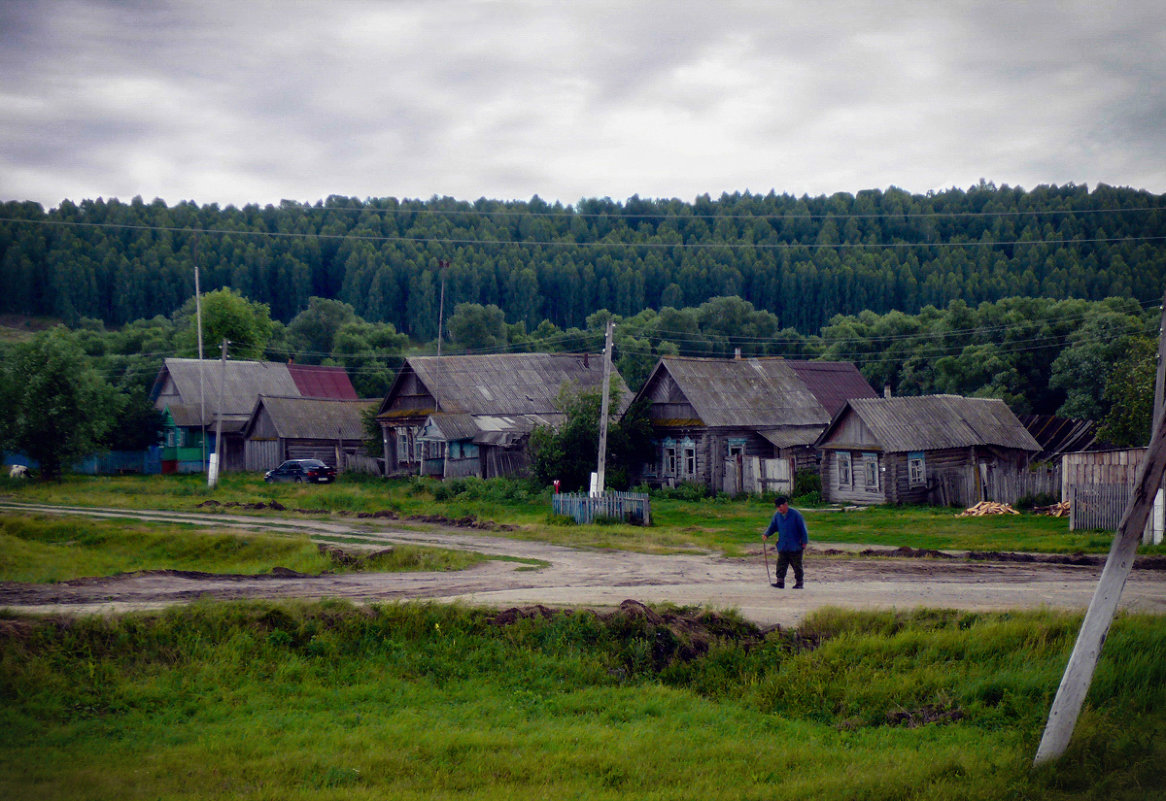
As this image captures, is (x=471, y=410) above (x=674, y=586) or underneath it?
above

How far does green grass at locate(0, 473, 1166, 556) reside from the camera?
25.9 m

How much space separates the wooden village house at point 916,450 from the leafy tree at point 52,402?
3626 centimetres

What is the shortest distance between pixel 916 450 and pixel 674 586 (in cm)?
2196

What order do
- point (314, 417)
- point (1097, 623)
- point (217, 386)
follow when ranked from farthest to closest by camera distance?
point (217, 386) < point (314, 417) < point (1097, 623)

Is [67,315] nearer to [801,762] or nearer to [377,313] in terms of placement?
[377,313]

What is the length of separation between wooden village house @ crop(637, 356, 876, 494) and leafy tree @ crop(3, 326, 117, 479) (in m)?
28.3

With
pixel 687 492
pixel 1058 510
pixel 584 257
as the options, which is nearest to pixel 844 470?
pixel 687 492

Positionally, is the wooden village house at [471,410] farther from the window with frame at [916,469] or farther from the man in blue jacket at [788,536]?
the man in blue jacket at [788,536]

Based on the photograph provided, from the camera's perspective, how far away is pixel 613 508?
3106cm

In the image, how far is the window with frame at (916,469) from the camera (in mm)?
37531

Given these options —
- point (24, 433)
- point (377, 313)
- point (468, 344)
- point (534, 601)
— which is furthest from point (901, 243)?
point (534, 601)

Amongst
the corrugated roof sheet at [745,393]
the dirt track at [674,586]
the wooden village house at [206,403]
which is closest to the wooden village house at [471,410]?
the corrugated roof sheet at [745,393]

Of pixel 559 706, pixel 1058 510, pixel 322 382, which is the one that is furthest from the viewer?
pixel 322 382

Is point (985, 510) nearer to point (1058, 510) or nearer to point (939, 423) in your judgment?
point (1058, 510)
